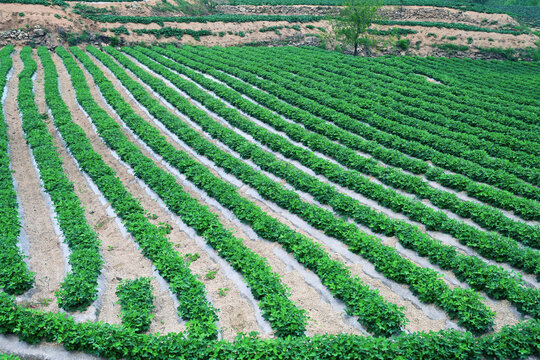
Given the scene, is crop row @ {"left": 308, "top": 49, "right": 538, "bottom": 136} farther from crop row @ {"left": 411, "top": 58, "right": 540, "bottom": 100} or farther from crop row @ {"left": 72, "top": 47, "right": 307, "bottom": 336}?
crop row @ {"left": 72, "top": 47, "right": 307, "bottom": 336}

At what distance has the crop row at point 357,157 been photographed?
12.7 m

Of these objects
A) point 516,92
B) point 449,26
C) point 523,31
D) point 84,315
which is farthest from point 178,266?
point 523,31

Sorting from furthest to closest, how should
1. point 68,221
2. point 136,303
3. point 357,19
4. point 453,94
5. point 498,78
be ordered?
point 357,19 → point 498,78 → point 453,94 → point 68,221 → point 136,303

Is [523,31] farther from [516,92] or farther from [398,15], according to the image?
[516,92]

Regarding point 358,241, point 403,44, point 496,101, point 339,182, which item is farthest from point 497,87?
point 358,241

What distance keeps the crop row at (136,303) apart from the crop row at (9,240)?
250cm

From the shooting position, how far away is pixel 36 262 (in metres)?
11.5

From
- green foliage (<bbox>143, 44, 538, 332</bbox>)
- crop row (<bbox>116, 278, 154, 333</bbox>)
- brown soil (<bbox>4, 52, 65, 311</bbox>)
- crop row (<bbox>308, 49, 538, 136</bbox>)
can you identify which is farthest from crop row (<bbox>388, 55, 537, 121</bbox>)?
brown soil (<bbox>4, 52, 65, 311</bbox>)

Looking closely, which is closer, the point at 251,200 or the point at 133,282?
the point at 133,282

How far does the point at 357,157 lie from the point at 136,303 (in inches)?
416

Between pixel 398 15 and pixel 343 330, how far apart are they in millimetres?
55712

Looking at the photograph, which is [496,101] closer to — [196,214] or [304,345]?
[196,214]

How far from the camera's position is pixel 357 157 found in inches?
645

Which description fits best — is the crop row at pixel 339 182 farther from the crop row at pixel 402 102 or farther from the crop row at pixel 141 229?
the crop row at pixel 402 102
